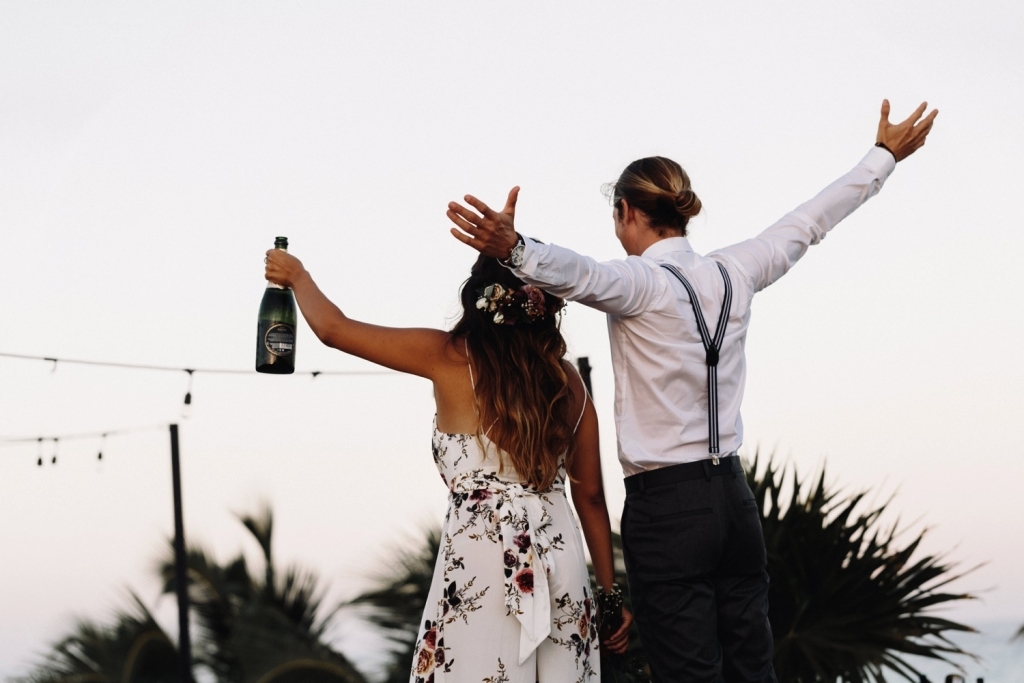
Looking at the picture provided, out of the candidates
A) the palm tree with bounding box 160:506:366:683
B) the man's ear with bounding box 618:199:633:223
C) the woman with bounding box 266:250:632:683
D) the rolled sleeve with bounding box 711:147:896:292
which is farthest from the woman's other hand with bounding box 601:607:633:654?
the palm tree with bounding box 160:506:366:683

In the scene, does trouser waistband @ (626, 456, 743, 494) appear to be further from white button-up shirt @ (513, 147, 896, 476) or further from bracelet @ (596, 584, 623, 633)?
bracelet @ (596, 584, 623, 633)

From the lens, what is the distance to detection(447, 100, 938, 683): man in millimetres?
2797

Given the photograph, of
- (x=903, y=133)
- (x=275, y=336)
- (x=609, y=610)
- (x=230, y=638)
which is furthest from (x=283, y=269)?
(x=230, y=638)

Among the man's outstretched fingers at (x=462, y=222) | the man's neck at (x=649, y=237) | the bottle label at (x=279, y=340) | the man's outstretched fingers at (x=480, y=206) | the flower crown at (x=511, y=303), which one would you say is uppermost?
the man's neck at (x=649, y=237)

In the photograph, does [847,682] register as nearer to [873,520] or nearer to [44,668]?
[873,520]

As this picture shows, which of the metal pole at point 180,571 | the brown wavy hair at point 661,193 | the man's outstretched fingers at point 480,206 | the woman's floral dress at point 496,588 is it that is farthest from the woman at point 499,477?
the metal pole at point 180,571

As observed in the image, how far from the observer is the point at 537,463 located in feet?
10.1

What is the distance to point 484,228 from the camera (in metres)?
2.57

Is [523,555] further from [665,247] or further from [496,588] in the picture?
[665,247]

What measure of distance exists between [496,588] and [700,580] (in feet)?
1.84

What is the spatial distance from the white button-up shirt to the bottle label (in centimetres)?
97

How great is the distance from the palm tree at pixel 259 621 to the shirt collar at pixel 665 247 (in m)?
8.06

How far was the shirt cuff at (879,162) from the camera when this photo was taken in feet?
11.2

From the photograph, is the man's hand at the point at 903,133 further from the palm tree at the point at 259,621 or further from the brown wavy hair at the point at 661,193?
the palm tree at the point at 259,621
